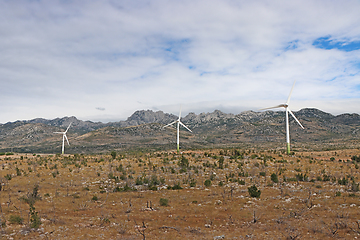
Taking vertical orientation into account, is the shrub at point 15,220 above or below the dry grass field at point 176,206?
above

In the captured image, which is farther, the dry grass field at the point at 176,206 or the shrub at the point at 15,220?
the shrub at the point at 15,220

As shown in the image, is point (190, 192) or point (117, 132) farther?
point (117, 132)

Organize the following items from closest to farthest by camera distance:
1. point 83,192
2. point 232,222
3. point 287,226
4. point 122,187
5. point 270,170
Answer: point 287,226, point 232,222, point 83,192, point 122,187, point 270,170

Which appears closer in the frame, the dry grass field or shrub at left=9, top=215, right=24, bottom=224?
the dry grass field

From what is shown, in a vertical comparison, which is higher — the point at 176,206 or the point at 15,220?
the point at 15,220

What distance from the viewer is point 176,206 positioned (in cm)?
1753

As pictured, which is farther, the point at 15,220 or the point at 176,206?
the point at 176,206

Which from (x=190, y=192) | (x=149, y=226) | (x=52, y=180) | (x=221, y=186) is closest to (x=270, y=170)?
(x=221, y=186)

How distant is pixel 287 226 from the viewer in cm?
1293

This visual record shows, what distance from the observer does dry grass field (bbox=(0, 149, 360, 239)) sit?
40.6ft

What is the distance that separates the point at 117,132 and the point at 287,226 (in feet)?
630

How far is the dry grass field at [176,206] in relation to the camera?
487 inches

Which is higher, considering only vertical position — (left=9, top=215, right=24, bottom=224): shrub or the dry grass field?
(left=9, top=215, right=24, bottom=224): shrub

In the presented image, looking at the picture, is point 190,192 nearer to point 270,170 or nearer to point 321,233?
point 321,233
